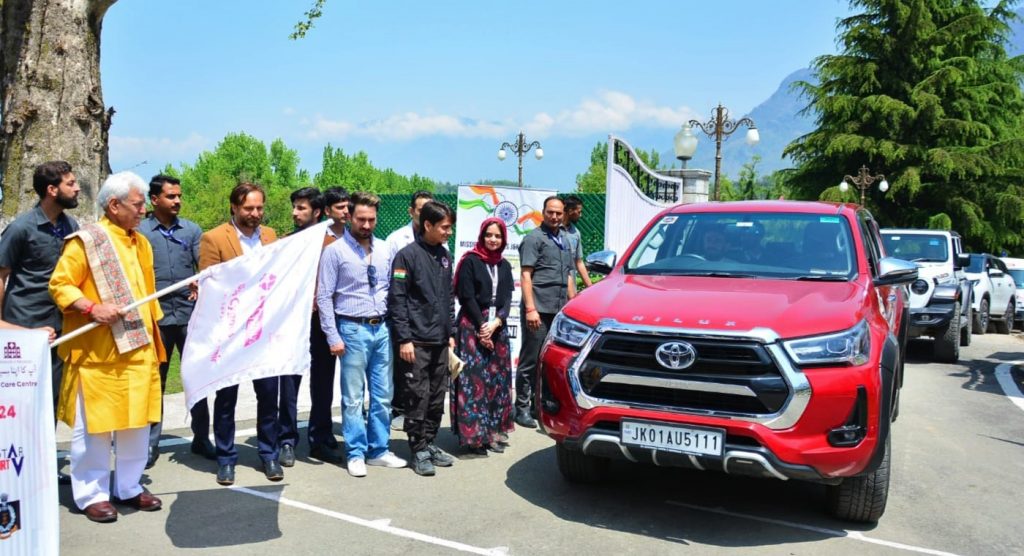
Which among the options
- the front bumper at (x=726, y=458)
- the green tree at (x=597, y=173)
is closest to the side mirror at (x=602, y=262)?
the front bumper at (x=726, y=458)

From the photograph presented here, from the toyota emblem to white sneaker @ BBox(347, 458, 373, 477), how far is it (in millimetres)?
2420

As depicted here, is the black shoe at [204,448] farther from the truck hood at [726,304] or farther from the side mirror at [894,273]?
the side mirror at [894,273]

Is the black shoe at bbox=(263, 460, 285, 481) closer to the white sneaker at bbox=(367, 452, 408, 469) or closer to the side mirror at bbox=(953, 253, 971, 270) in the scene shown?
the white sneaker at bbox=(367, 452, 408, 469)

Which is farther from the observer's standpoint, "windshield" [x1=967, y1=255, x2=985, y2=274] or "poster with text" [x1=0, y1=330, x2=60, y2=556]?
"windshield" [x1=967, y1=255, x2=985, y2=274]

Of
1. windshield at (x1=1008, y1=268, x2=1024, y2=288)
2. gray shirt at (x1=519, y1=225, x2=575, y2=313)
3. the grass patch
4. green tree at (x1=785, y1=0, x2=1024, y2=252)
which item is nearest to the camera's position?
gray shirt at (x1=519, y1=225, x2=575, y2=313)

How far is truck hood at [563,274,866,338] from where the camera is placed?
178 inches

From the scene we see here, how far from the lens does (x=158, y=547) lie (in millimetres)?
4422

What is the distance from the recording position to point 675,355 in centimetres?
457

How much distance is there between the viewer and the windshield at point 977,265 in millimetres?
17141

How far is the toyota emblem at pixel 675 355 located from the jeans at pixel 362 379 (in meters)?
2.20

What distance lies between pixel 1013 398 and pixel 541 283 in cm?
629

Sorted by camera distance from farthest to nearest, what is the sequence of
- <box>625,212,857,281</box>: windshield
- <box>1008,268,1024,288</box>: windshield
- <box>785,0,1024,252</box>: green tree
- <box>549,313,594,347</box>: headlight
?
<box>785,0,1024,252</box>: green tree < <box>1008,268,1024,288</box>: windshield < <box>625,212,857,281</box>: windshield < <box>549,313,594,347</box>: headlight

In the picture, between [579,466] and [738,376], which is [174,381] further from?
[738,376]

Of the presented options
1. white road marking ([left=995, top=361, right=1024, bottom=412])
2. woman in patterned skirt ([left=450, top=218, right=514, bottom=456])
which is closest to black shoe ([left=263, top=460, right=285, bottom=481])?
woman in patterned skirt ([left=450, top=218, right=514, bottom=456])
